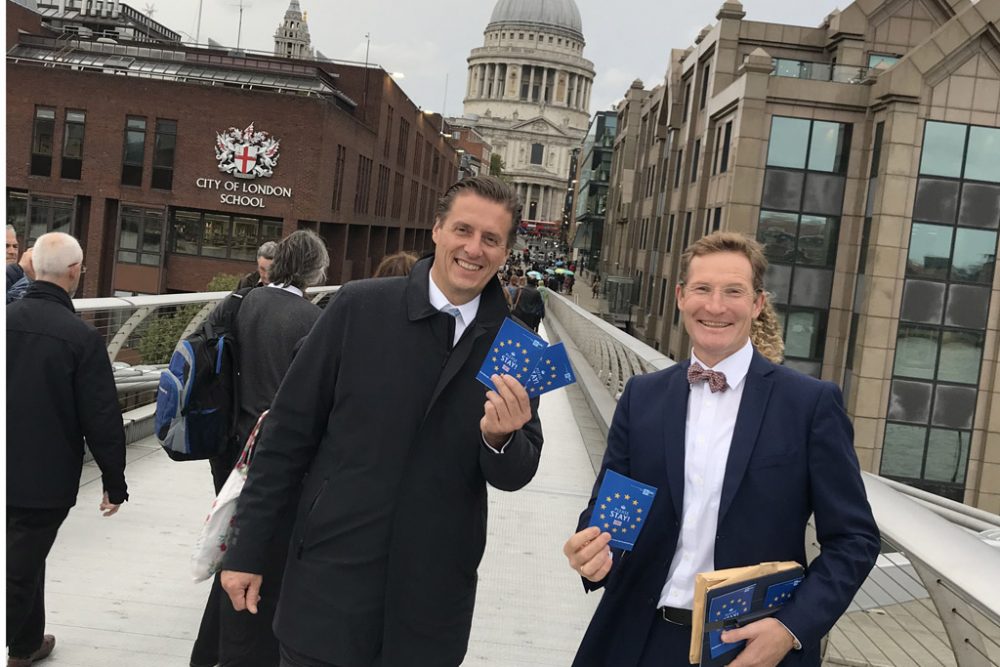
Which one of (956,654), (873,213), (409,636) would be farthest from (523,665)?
(873,213)

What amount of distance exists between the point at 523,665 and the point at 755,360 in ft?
9.77

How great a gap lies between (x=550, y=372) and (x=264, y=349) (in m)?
2.44

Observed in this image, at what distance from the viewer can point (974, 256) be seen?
94.1 feet

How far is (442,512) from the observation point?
327 cm

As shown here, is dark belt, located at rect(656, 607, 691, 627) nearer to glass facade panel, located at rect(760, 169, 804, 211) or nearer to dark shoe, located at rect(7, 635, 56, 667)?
dark shoe, located at rect(7, 635, 56, 667)

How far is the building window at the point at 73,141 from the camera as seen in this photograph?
131 ft

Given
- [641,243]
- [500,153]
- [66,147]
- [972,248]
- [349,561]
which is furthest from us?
[500,153]

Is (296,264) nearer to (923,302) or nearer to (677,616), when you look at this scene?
(677,616)

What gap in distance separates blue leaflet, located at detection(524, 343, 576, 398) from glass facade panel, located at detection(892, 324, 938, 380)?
28067mm

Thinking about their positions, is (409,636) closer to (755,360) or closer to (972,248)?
(755,360)

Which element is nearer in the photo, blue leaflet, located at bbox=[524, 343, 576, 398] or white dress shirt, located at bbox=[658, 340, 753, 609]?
white dress shirt, located at bbox=[658, 340, 753, 609]

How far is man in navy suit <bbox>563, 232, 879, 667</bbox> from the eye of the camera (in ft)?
8.89

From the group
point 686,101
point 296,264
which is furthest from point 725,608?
point 686,101

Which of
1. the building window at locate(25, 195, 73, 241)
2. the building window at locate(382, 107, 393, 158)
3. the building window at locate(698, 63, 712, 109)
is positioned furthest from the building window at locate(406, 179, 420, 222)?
the building window at locate(698, 63, 712, 109)
